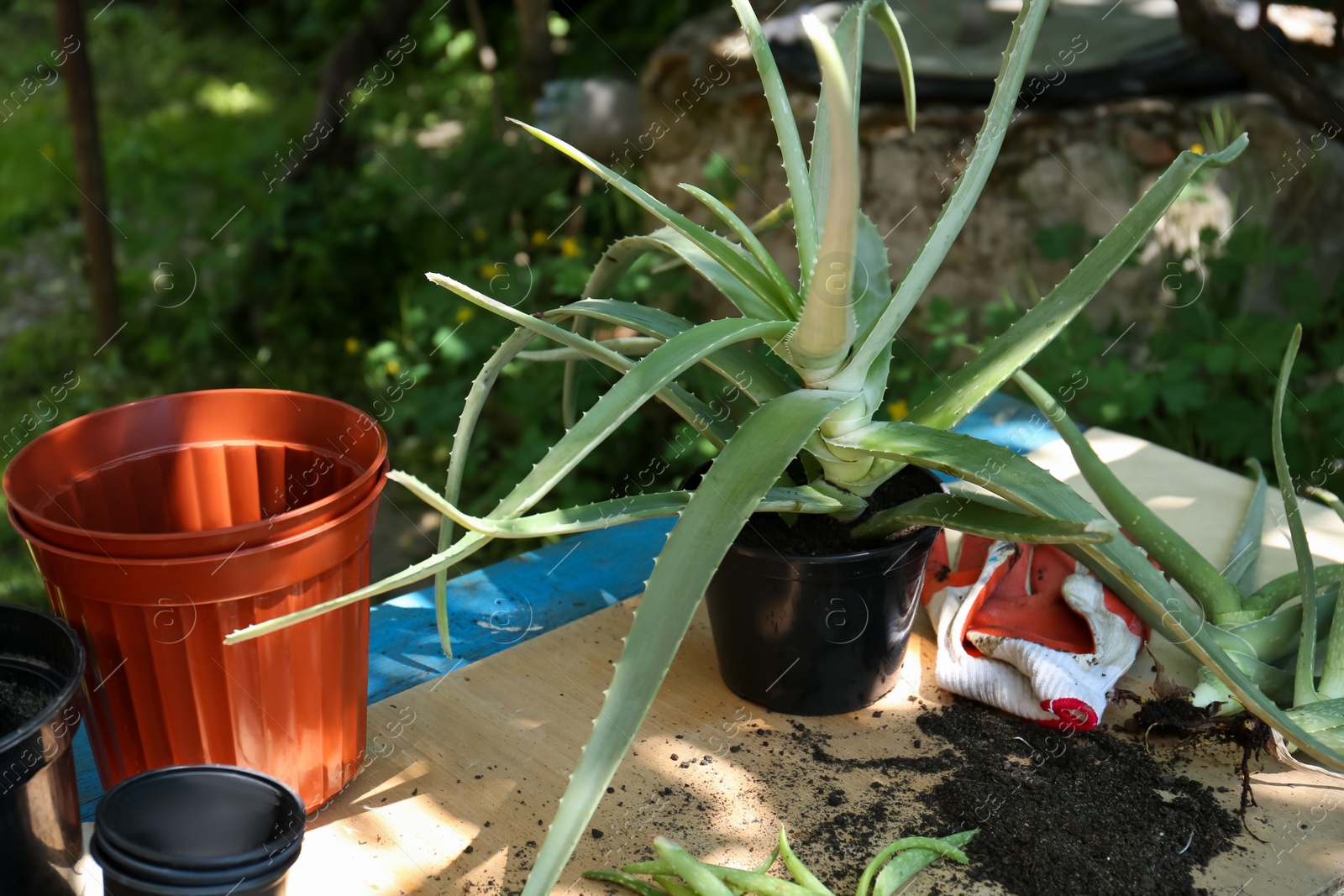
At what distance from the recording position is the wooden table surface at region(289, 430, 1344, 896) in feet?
3.03

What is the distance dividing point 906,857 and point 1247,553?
59 centimetres

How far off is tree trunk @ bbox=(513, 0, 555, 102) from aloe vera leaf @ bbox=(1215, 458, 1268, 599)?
9.20ft

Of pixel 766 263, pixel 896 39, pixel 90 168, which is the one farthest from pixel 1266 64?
pixel 90 168

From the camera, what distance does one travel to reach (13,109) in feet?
15.6

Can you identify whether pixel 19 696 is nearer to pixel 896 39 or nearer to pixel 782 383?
pixel 782 383

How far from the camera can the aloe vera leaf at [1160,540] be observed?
117 cm

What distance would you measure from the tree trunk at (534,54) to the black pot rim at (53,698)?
3.02 metres

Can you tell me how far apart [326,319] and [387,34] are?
85 centimetres

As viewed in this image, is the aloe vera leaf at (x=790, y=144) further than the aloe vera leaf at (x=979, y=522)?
Yes

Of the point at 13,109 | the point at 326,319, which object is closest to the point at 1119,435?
the point at 326,319

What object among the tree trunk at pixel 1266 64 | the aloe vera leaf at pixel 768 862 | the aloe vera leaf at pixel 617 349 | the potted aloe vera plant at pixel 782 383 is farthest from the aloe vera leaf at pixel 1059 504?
the tree trunk at pixel 1266 64

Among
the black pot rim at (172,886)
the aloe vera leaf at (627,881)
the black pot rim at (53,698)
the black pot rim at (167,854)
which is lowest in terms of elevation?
the aloe vera leaf at (627,881)

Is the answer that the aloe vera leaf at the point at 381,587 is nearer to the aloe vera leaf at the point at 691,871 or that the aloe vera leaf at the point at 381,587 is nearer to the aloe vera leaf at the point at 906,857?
the aloe vera leaf at the point at 691,871

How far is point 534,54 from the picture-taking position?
3.60 meters
